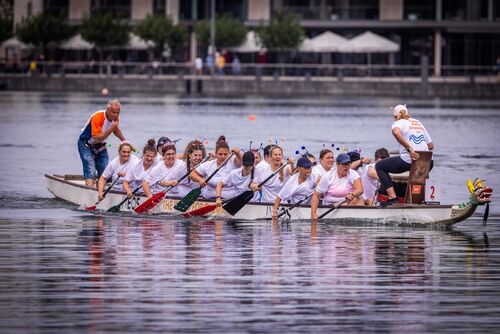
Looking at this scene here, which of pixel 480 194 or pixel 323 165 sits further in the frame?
pixel 323 165

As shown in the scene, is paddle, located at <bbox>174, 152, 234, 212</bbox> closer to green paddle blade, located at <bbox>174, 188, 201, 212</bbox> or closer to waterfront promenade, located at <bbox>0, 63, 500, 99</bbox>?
green paddle blade, located at <bbox>174, 188, 201, 212</bbox>

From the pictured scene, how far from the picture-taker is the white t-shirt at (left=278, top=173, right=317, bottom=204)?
2647cm

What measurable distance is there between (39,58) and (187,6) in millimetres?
14563

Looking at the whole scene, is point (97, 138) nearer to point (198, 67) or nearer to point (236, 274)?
point (236, 274)

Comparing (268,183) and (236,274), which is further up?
(268,183)

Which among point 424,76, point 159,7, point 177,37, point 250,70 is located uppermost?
point 159,7

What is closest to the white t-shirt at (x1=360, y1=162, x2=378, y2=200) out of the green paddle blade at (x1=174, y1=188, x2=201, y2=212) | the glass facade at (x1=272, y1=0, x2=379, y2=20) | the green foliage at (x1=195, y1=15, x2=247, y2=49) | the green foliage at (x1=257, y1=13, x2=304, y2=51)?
the green paddle blade at (x1=174, y1=188, x2=201, y2=212)

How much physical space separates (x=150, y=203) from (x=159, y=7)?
3479 inches

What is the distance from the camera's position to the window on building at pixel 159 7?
115m

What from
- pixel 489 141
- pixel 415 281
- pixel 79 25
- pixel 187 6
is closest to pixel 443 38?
pixel 187 6

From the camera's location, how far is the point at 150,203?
28.3 meters

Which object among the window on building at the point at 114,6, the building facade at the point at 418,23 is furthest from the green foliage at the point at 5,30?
the window on building at the point at 114,6

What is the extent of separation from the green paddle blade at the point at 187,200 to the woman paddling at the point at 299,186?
68.7 inches

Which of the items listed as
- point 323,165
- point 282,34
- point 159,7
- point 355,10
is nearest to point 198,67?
point 282,34
